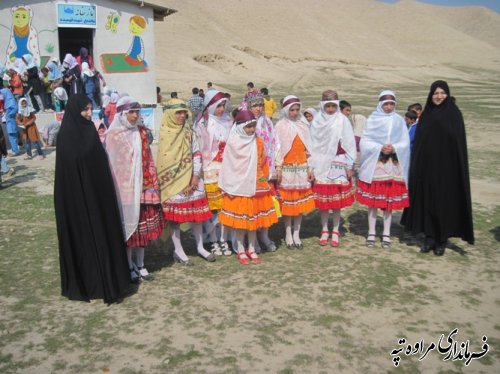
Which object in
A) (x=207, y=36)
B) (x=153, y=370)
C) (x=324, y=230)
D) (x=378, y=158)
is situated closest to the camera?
(x=153, y=370)

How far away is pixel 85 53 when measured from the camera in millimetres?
13094

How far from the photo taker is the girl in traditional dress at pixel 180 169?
4590 millimetres

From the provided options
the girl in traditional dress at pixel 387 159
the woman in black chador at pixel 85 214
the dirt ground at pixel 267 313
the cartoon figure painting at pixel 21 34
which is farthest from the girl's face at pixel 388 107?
the cartoon figure painting at pixel 21 34

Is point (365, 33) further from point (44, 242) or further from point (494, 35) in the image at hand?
point (44, 242)

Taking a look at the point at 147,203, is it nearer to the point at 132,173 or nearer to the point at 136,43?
the point at 132,173

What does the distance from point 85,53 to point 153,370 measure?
38.5 feet

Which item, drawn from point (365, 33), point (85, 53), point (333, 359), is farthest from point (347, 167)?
point (365, 33)

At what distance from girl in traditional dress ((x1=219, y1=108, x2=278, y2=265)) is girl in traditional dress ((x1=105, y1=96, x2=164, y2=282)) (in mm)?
738

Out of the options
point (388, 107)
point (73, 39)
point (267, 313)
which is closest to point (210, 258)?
point (267, 313)

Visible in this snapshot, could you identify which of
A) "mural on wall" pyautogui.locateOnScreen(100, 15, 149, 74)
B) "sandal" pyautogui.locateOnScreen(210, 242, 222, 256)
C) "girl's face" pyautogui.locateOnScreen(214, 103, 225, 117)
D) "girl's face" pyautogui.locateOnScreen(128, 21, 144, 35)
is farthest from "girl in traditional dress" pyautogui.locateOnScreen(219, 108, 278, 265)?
"girl's face" pyautogui.locateOnScreen(128, 21, 144, 35)

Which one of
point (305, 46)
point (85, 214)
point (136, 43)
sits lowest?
point (85, 214)

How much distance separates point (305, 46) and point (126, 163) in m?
47.9

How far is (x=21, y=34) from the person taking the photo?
12.3 meters

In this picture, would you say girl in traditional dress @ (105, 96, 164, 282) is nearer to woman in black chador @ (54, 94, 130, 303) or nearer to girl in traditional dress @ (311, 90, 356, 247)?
woman in black chador @ (54, 94, 130, 303)
